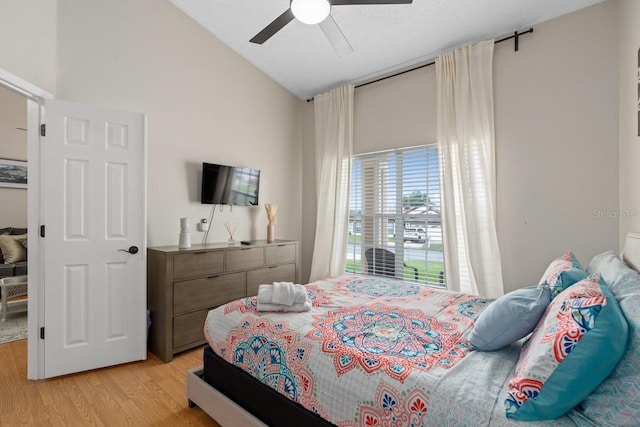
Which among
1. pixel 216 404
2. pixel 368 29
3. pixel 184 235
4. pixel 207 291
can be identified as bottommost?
pixel 216 404

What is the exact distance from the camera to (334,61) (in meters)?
3.49

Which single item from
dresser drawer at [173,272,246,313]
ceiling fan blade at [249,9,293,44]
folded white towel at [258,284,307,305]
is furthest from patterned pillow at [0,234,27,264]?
ceiling fan blade at [249,9,293,44]

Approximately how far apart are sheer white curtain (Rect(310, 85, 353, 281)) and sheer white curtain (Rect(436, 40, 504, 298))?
1.22 metres

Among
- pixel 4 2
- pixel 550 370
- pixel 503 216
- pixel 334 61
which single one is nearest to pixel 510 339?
pixel 550 370

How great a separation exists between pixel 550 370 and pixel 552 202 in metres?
2.26

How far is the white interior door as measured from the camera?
221 cm

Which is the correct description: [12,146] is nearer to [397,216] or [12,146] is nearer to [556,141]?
[397,216]

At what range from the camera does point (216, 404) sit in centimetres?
164

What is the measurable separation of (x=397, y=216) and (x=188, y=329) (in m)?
2.54

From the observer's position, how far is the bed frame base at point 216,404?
148cm

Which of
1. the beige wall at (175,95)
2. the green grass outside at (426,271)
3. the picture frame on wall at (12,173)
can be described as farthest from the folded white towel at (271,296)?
the picture frame on wall at (12,173)

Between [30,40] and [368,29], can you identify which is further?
[368,29]

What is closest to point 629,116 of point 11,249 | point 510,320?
point 510,320

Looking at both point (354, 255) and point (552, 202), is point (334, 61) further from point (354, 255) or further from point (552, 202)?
point (552, 202)
